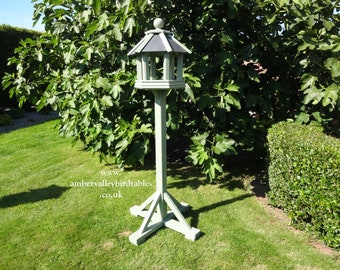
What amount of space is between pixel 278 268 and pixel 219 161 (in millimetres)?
1590

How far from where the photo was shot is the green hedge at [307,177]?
2408 mm

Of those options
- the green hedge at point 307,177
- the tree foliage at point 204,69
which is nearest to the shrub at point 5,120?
the tree foliage at point 204,69

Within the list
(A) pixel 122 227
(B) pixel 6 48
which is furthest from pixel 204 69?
(B) pixel 6 48

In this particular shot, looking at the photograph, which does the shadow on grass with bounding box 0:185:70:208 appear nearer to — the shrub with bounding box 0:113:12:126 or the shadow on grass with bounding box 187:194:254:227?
the shadow on grass with bounding box 187:194:254:227

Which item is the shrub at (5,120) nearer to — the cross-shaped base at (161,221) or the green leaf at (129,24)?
the green leaf at (129,24)

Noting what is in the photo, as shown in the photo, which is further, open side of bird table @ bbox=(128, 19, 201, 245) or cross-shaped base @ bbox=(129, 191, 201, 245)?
cross-shaped base @ bbox=(129, 191, 201, 245)

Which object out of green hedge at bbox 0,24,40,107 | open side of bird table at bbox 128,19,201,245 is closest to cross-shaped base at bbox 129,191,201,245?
open side of bird table at bbox 128,19,201,245

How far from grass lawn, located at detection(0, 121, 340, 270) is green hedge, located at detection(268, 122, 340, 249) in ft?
0.68

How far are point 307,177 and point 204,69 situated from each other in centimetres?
173

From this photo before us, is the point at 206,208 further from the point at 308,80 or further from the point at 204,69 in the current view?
the point at 308,80

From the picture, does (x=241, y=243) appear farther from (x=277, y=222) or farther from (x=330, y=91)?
(x=330, y=91)

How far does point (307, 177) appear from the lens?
2.62 metres

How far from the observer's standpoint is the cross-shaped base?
8.86 ft

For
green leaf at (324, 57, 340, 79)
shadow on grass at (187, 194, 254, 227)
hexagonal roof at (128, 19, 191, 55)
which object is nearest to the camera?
hexagonal roof at (128, 19, 191, 55)
